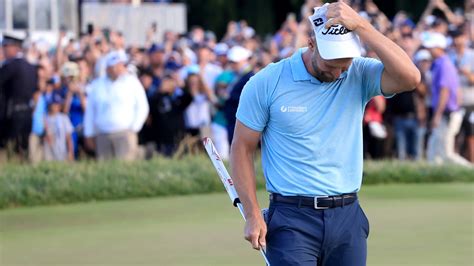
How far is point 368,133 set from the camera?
17.4 m

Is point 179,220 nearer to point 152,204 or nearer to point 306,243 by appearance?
point 152,204

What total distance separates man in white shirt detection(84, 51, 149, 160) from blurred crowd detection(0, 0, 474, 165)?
0.05 ft

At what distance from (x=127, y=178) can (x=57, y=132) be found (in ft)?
12.1

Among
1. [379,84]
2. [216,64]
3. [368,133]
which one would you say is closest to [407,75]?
[379,84]

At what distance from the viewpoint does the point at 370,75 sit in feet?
18.7

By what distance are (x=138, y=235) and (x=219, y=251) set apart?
1288mm

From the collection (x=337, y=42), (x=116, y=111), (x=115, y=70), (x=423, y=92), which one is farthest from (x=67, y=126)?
(x=337, y=42)

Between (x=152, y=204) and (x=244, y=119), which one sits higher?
(x=244, y=119)

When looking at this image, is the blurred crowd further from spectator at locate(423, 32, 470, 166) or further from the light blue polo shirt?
the light blue polo shirt

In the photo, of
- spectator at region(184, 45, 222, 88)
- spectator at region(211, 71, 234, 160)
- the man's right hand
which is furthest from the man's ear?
spectator at region(184, 45, 222, 88)

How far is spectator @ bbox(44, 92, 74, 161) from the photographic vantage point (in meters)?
17.2

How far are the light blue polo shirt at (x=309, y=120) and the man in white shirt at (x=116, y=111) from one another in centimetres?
1013

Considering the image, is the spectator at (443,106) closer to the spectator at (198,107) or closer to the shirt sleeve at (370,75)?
the spectator at (198,107)

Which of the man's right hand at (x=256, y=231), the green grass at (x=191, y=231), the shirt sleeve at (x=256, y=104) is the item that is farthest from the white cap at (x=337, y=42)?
the green grass at (x=191, y=231)
